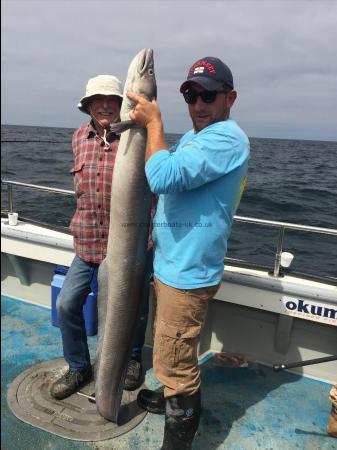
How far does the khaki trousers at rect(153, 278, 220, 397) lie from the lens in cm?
273

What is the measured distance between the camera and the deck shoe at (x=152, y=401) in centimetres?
346

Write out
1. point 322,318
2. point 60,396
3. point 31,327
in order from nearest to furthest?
point 60,396 < point 322,318 < point 31,327

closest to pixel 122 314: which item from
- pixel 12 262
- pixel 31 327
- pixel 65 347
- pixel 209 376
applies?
pixel 65 347

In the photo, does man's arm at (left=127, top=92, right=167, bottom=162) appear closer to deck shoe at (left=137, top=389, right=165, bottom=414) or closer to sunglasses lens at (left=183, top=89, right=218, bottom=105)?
sunglasses lens at (left=183, top=89, right=218, bottom=105)

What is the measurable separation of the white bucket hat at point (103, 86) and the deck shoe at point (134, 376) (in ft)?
7.75

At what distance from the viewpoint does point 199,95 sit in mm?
2602

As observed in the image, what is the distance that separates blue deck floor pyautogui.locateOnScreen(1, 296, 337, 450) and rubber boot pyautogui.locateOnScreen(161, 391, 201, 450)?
0.31 metres

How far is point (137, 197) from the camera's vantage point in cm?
287

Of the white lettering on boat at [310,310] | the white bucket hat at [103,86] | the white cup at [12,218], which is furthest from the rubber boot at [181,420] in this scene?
the white cup at [12,218]

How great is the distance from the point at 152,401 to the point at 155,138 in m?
2.21

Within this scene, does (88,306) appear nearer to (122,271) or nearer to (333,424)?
(122,271)

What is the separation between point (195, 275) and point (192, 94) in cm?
115

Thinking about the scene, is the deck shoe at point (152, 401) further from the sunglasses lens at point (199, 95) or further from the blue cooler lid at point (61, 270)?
the sunglasses lens at point (199, 95)

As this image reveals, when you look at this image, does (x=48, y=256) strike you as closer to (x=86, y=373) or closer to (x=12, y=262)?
(x=12, y=262)
